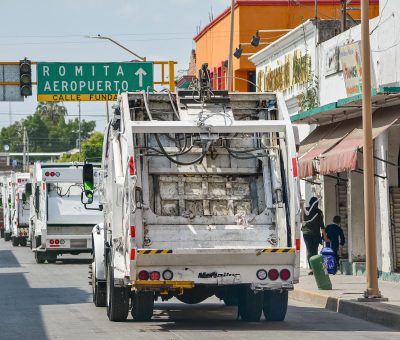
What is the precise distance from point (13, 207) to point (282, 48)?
84.7ft

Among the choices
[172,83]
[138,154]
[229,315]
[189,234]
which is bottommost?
[229,315]

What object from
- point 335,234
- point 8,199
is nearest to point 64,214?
point 335,234

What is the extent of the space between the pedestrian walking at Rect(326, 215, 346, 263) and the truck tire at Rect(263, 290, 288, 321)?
11571 millimetres

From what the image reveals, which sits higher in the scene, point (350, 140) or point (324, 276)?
point (350, 140)

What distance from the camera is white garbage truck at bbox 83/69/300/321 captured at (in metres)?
17.5

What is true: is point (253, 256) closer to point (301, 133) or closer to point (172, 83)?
point (301, 133)

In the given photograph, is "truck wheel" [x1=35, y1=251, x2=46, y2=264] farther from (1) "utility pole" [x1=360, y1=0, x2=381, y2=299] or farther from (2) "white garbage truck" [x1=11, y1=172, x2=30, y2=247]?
(1) "utility pole" [x1=360, y1=0, x2=381, y2=299]

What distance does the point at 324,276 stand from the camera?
24297mm

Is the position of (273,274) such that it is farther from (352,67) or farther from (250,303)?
(352,67)

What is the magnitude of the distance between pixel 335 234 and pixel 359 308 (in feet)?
34.3

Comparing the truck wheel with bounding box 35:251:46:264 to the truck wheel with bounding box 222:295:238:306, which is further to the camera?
the truck wheel with bounding box 35:251:46:264

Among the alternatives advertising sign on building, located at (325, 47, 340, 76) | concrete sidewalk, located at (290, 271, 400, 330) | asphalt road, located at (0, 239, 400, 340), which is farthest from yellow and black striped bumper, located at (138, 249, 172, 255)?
advertising sign on building, located at (325, 47, 340, 76)

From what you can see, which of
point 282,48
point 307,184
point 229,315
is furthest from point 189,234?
point 282,48

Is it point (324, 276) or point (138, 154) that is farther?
point (324, 276)
